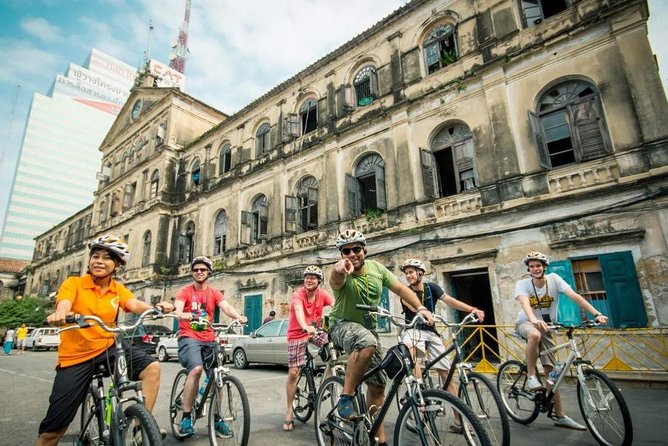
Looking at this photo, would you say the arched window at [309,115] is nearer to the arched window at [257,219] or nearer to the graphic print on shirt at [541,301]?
the arched window at [257,219]

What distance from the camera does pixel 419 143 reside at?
12.1 metres

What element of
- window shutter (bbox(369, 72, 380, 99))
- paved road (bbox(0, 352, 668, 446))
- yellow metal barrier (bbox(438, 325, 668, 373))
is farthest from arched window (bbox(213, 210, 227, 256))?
yellow metal barrier (bbox(438, 325, 668, 373))

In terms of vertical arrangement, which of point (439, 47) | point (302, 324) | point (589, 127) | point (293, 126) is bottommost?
point (302, 324)

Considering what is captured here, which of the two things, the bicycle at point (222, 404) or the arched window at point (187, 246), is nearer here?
the bicycle at point (222, 404)

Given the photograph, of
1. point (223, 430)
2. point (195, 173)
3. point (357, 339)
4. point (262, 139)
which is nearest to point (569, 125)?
point (357, 339)

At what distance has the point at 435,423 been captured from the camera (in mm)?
2529

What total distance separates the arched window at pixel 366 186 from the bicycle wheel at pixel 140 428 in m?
10.4

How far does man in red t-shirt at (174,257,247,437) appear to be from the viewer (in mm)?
3893

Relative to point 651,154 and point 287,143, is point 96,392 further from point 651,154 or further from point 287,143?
point 287,143

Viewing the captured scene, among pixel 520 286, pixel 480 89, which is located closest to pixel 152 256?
pixel 480 89

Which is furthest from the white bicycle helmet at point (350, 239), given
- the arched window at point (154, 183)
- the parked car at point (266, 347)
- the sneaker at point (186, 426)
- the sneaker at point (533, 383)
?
the arched window at point (154, 183)

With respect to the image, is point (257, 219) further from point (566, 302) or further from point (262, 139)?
point (566, 302)

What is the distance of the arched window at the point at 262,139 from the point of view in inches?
703

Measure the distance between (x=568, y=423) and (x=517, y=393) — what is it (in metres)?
0.56
